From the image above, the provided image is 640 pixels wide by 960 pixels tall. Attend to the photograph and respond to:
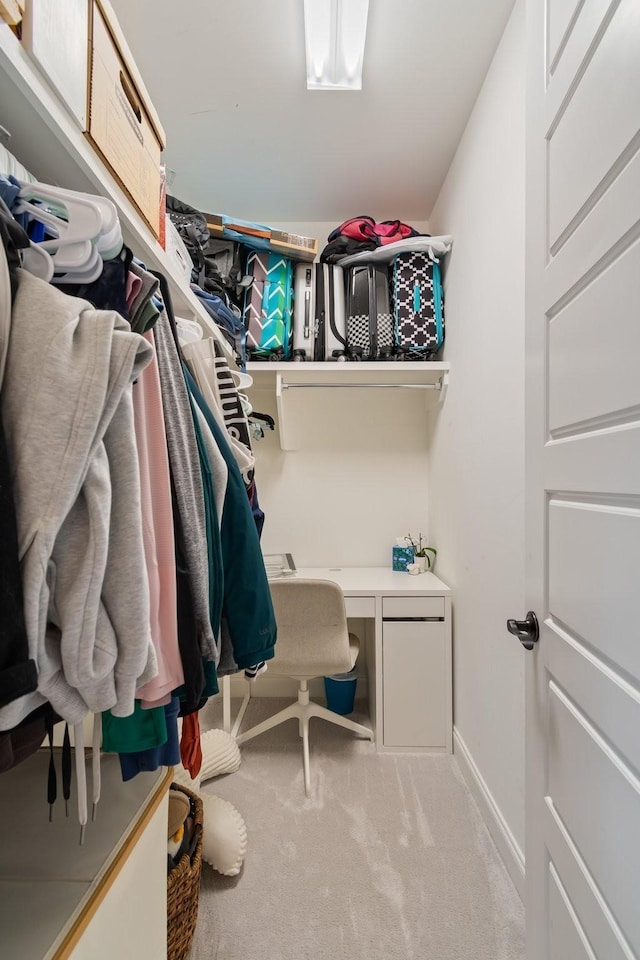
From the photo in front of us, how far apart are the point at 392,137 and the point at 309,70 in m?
0.49

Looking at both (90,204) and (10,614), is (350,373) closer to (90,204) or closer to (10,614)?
(90,204)

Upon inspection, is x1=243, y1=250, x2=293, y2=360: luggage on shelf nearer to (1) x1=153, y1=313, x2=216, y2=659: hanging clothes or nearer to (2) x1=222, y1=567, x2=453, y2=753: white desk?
(2) x1=222, y1=567, x2=453, y2=753: white desk

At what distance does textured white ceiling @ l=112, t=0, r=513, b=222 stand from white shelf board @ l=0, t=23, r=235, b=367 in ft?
3.49

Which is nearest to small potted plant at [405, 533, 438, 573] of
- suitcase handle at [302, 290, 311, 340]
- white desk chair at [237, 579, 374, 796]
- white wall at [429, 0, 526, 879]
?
white wall at [429, 0, 526, 879]

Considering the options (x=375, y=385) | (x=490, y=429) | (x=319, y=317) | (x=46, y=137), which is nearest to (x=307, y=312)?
(x=319, y=317)

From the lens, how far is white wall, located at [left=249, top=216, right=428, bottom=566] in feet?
9.00

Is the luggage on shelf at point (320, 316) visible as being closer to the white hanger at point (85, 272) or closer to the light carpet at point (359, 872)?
the white hanger at point (85, 272)

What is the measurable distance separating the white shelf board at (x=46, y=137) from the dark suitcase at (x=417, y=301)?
153 centimetres

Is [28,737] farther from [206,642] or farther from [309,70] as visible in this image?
[309,70]

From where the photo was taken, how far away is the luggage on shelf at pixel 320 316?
7.60 feet

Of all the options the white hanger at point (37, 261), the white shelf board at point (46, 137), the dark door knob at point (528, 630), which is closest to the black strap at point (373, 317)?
the white shelf board at point (46, 137)

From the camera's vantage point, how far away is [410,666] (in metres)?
2.10

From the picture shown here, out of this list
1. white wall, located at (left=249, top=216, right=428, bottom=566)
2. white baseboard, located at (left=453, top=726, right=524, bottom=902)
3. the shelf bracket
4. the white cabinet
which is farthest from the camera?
white wall, located at (left=249, top=216, right=428, bottom=566)

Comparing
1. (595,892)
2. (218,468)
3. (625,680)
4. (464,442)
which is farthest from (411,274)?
(595,892)
